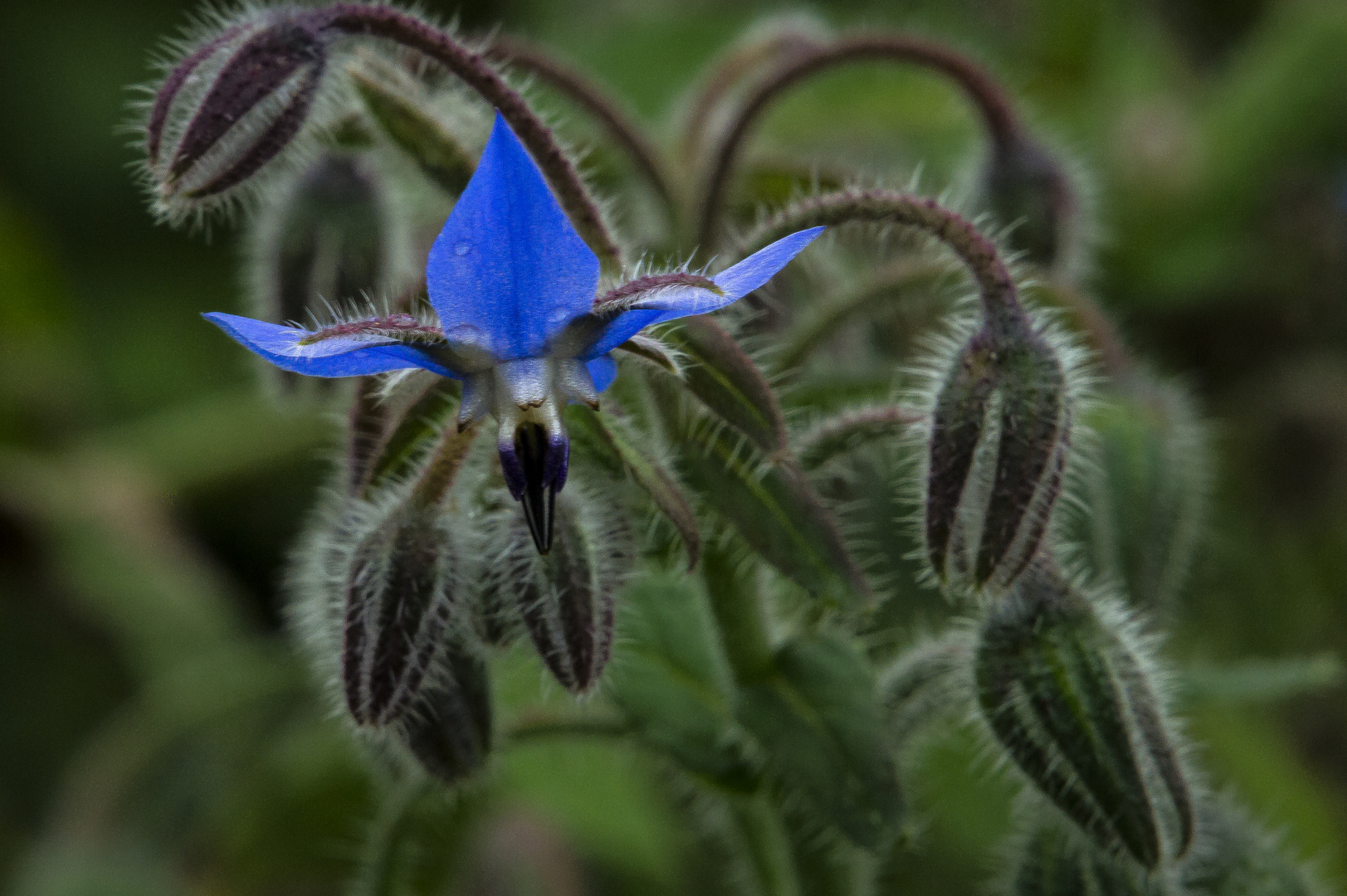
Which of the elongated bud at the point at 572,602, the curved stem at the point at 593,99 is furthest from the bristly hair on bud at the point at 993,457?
the curved stem at the point at 593,99

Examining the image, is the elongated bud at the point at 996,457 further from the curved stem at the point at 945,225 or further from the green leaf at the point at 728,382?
the green leaf at the point at 728,382

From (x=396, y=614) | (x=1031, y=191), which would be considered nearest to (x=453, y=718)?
(x=396, y=614)

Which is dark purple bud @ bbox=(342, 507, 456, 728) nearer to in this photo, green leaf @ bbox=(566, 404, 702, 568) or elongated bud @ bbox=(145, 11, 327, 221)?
green leaf @ bbox=(566, 404, 702, 568)

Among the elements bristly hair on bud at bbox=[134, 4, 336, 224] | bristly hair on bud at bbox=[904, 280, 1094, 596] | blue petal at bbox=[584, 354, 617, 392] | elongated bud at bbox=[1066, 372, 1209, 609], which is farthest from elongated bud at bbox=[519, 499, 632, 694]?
elongated bud at bbox=[1066, 372, 1209, 609]

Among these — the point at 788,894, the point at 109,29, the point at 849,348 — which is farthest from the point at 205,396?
the point at 788,894

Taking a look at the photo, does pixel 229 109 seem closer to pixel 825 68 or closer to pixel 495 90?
pixel 495 90

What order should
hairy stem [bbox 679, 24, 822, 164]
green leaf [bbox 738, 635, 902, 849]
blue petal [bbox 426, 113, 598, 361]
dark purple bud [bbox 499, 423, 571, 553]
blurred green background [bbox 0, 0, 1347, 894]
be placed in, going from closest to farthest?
blue petal [bbox 426, 113, 598, 361] → dark purple bud [bbox 499, 423, 571, 553] → green leaf [bbox 738, 635, 902, 849] → hairy stem [bbox 679, 24, 822, 164] → blurred green background [bbox 0, 0, 1347, 894]
